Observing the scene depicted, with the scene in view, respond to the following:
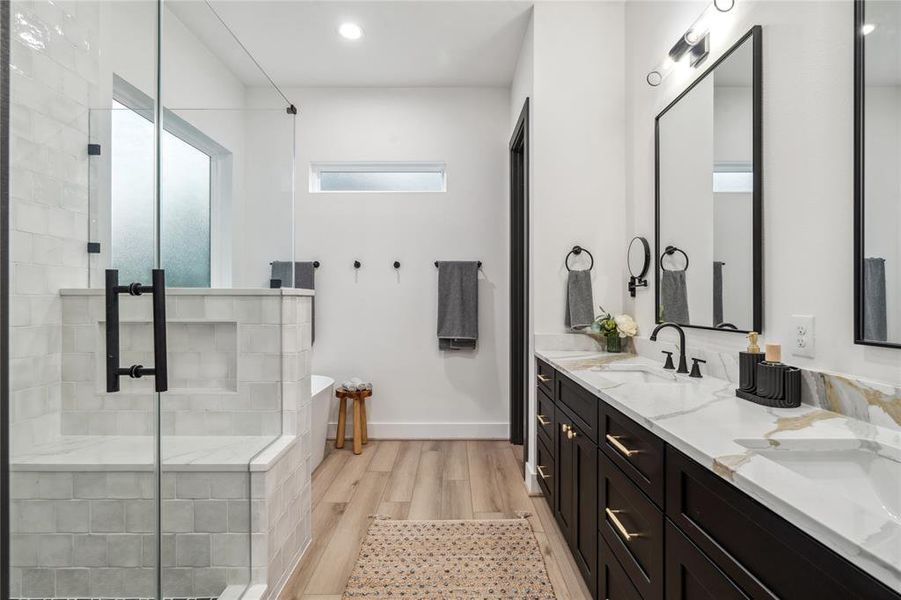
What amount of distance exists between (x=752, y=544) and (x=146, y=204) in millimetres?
1656

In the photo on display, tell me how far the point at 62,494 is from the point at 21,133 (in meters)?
0.83

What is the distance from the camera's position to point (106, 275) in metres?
1.15

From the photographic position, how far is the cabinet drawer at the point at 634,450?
100cm

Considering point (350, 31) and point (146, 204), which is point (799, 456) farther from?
point (350, 31)

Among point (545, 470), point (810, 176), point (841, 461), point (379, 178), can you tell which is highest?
point (379, 178)

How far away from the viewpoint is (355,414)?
121 inches

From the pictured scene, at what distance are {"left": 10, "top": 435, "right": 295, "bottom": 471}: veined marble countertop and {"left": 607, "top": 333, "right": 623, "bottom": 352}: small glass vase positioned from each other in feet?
5.44

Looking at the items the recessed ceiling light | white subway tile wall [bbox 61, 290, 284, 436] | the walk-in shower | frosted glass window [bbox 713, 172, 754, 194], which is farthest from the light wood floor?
the recessed ceiling light

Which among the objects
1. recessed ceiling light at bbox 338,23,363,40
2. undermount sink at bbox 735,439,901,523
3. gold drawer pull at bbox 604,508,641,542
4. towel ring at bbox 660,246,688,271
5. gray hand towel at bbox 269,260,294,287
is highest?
recessed ceiling light at bbox 338,23,363,40

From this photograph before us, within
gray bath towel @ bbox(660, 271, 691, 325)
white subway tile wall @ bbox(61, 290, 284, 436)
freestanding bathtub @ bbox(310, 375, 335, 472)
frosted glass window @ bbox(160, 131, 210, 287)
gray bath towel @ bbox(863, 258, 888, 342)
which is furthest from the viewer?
freestanding bathtub @ bbox(310, 375, 335, 472)

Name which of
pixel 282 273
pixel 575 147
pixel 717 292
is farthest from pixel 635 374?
pixel 282 273

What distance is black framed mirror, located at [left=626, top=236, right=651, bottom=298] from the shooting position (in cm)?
218

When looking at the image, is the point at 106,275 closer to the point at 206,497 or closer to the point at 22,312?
the point at 22,312

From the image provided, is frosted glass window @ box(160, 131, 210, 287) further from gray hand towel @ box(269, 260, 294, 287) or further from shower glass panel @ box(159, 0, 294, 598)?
gray hand towel @ box(269, 260, 294, 287)
